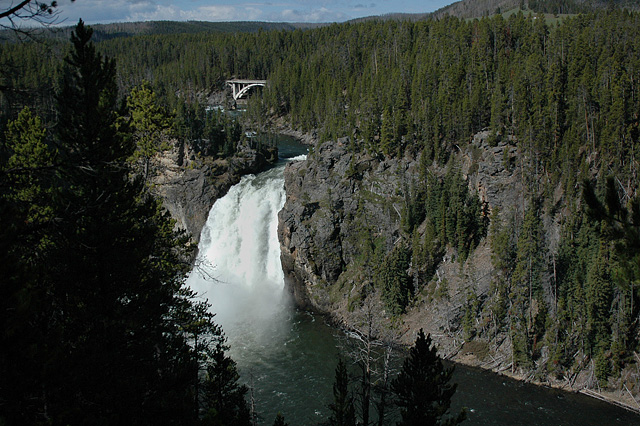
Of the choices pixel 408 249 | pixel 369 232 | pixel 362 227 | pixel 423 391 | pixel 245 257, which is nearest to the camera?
pixel 423 391

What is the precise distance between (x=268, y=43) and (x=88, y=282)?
16760 centimetres

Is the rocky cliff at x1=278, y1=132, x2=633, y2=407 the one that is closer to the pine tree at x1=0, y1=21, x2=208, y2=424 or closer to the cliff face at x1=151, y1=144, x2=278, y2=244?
the cliff face at x1=151, y1=144, x2=278, y2=244

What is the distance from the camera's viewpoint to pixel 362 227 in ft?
192

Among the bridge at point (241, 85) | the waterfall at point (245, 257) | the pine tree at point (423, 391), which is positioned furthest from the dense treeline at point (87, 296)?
the bridge at point (241, 85)

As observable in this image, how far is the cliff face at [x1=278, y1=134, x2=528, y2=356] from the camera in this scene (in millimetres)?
50469

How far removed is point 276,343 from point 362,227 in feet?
58.5

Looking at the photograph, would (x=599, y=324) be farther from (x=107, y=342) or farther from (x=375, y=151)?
(x=107, y=342)

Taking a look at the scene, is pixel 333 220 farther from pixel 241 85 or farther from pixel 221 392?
pixel 241 85

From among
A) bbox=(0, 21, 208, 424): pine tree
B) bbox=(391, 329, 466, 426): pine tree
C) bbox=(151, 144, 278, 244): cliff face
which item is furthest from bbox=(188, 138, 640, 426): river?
bbox=(391, 329, 466, 426): pine tree

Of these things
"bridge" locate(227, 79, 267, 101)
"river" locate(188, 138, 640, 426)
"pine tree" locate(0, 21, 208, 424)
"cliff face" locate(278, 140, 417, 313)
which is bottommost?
"river" locate(188, 138, 640, 426)

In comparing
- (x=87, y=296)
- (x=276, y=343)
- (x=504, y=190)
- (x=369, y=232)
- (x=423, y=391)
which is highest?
(x=87, y=296)

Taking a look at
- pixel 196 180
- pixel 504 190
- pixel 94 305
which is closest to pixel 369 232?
pixel 504 190

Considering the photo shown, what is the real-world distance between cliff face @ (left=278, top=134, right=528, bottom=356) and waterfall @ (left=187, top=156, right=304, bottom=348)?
2.66m

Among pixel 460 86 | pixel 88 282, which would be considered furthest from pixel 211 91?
pixel 88 282
